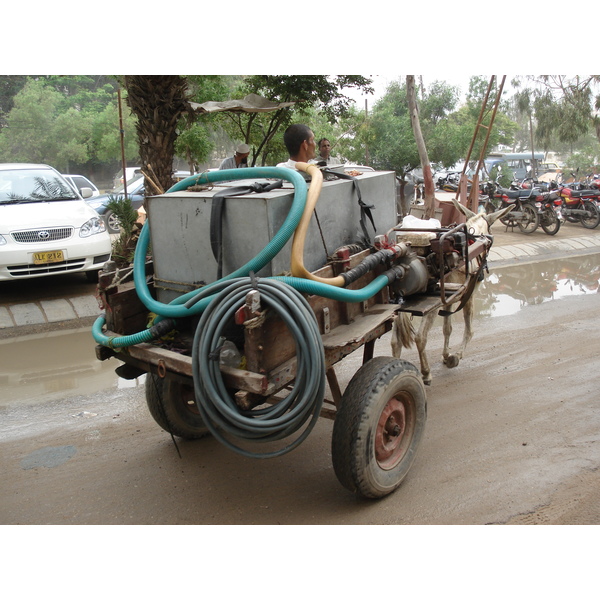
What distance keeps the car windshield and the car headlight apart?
724 mm

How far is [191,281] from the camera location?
3.45m

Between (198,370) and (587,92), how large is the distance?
851 inches

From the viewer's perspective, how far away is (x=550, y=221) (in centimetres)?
1347

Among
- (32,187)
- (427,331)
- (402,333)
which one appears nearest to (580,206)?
(427,331)

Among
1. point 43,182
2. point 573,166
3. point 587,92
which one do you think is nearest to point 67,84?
point 43,182

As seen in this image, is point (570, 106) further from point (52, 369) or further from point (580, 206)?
point (52, 369)

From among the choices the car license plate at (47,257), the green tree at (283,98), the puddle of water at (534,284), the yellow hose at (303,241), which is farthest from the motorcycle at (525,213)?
the yellow hose at (303,241)

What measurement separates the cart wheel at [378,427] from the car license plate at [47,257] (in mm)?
5490

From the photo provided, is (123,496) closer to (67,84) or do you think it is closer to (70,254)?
(70,254)

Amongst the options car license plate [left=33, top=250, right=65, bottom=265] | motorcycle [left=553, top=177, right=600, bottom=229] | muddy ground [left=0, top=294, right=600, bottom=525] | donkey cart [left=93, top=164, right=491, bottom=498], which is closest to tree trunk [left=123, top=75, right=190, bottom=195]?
car license plate [left=33, top=250, right=65, bottom=265]

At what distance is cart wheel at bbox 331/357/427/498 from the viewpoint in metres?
3.01

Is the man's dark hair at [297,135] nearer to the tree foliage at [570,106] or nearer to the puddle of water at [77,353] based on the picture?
the puddle of water at [77,353]

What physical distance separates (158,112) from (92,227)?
195 centimetres

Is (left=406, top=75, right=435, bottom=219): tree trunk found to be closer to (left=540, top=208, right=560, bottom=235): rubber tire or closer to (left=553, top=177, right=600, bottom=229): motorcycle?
(left=540, top=208, right=560, bottom=235): rubber tire
